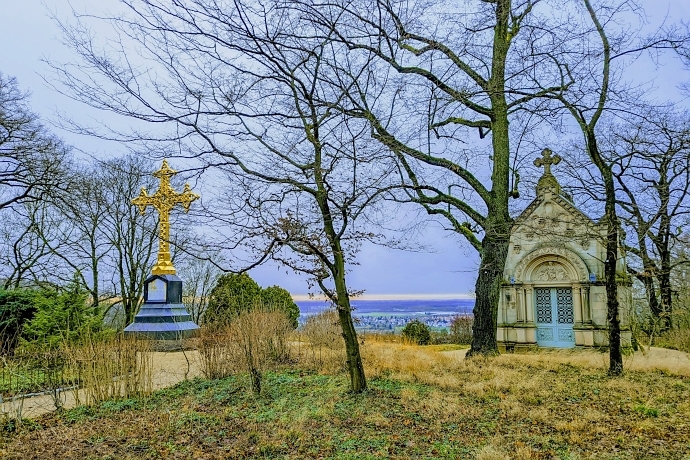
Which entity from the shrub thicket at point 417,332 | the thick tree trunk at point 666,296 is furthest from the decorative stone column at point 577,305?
the shrub thicket at point 417,332

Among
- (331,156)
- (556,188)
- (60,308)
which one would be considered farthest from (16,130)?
(556,188)

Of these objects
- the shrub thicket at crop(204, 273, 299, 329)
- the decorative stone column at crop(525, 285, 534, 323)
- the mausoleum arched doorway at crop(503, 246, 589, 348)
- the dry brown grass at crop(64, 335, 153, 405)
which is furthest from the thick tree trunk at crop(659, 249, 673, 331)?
the dry brown grass at crop(64, 335, 153, 405)

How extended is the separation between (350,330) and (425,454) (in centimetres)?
228

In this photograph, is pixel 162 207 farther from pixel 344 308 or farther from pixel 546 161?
pixel 546 161

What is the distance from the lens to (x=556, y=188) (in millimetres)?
13492

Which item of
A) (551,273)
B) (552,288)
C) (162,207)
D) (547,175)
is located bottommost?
(552,288)

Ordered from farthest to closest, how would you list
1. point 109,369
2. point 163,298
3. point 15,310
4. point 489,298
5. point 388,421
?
point 163,298, point 15,310, point 489,298, point 109,369, point 388,421

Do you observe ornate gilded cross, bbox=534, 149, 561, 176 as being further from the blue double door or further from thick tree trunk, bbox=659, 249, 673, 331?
thick tree trunk, bbox=659, 249, 673, 331

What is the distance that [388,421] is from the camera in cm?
499

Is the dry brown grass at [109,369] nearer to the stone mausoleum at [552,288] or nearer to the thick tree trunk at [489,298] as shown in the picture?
the thick tree trunk at [489,298]

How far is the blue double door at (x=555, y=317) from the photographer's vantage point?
1342cm

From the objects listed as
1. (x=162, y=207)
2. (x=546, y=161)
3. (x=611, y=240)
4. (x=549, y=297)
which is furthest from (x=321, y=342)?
(x=546, y=161)

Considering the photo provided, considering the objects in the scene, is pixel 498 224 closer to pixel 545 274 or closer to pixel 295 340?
pixel 295 340

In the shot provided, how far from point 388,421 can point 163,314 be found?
9535 millimetres
